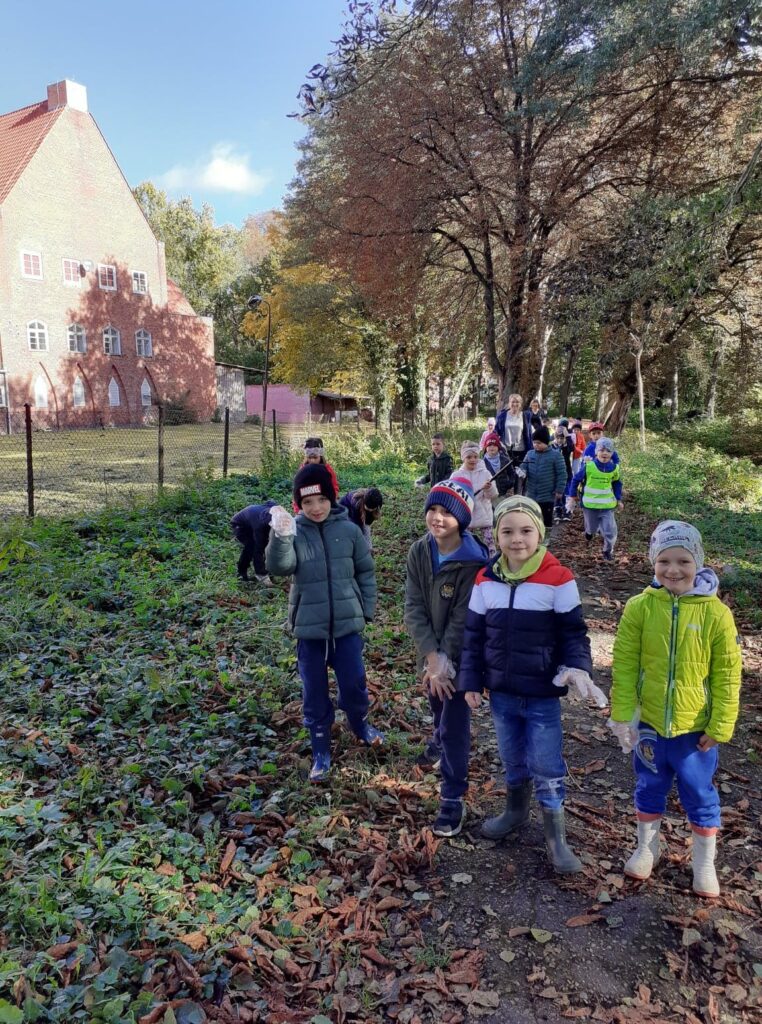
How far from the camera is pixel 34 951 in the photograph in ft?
8.58

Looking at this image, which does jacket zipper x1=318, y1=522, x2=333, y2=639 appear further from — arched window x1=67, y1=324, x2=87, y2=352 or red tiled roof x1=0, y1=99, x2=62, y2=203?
arched window x1=67, y1=324, x2=87, y2=352

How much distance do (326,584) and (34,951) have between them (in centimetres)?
217

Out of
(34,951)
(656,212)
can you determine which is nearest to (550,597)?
(34,951)

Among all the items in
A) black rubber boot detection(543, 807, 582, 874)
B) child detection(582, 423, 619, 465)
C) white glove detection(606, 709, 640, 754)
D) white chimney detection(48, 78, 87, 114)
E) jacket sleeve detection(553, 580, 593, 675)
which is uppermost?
white chimney detection(48, 78, 87, 114)

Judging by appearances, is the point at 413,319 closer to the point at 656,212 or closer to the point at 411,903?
the point at 656,212

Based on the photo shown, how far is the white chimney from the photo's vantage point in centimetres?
3462

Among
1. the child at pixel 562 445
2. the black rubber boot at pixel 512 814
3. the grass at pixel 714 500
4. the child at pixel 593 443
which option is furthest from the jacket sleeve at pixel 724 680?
the child at pixel 562 445

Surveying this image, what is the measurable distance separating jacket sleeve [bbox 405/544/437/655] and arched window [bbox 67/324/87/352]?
36.9m

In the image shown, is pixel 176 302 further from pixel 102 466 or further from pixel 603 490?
pixel 603 490

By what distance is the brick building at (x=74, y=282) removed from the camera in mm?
32562

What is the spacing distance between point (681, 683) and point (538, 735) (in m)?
0.73

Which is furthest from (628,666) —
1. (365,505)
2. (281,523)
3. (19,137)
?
(19,137)

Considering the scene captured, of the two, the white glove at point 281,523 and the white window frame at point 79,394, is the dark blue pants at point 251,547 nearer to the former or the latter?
the white glove at point 281,523

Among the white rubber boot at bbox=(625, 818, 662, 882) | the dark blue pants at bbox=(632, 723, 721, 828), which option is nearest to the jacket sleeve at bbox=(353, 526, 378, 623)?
the dark blue pants at bbox=(632, 723, 721, 828)
